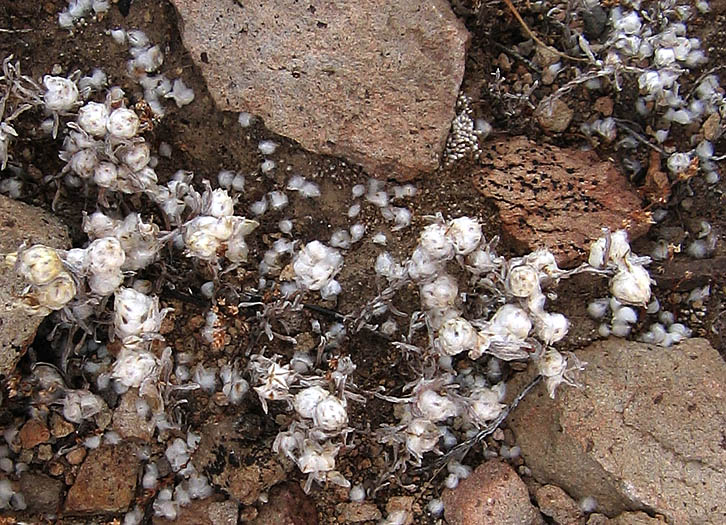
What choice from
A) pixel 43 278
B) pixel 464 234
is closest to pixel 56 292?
pixel 43 278

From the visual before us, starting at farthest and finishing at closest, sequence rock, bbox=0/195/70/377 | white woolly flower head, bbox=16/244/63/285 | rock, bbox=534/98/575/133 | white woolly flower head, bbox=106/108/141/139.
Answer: rock, bbox=534/98/575/133 → rock, bbox=0/195/70/377 → white woolly flower head, bbox=106/108/141/139 → white woolly flower head, bbox=16/244/63/285

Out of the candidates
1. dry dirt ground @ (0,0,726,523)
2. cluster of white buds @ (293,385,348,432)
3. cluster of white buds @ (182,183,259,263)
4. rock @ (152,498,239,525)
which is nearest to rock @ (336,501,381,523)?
dry dirt ground @ (0,0,726,523)

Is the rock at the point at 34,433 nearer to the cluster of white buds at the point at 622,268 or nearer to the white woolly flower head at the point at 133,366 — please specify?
the white woolly flower head at the point at 133,366

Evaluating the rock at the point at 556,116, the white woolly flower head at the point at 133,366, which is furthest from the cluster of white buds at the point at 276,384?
the rock at the point at 556,116

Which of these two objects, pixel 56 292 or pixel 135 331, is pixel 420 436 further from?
pixel 56 292

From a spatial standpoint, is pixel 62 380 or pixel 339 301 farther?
pixel 339 301

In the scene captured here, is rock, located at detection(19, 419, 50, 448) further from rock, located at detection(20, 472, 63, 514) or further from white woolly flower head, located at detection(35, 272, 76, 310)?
white woolly flower head, located at detection(35, 272, 76, 310)

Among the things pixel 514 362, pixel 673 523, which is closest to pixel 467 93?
pixel 514 362

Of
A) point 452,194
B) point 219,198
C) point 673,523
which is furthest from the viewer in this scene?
point 452,194

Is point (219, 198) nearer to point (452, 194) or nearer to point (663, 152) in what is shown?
point (452, 194)
